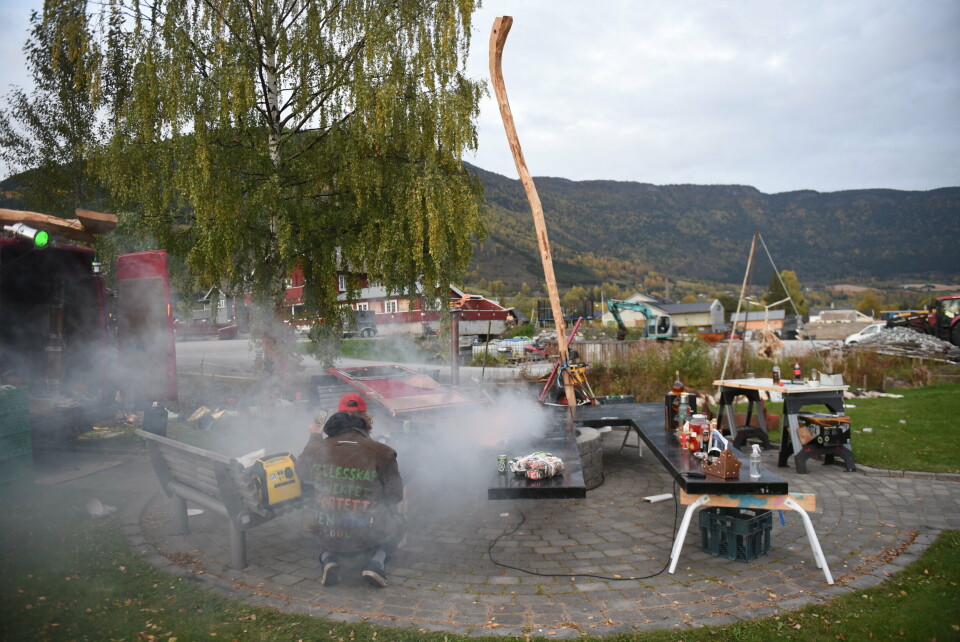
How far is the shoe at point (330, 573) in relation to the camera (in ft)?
12.1

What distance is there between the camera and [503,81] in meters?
7.16

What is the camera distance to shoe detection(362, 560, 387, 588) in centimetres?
368

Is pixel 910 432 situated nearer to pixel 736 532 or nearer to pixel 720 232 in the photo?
pixel 736 532

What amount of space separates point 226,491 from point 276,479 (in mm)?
341

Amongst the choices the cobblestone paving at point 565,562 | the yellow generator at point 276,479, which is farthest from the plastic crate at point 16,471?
the yellow generator at point 276,479

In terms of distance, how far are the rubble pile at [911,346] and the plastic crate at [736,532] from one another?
1507 cm

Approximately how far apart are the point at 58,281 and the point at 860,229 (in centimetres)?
19651

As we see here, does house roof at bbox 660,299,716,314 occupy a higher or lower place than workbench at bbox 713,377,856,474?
higher

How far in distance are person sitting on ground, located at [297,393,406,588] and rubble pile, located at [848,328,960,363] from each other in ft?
56.0

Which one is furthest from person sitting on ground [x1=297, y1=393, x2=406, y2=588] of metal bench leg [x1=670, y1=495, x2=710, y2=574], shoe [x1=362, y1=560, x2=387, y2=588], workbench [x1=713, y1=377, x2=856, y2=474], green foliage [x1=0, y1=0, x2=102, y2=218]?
green foliage [x1=0, y1=0, x2=102, y2=218]

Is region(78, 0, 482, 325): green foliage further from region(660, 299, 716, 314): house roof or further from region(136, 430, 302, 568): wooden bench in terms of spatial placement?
region(660, 299, 716, 314): house roof

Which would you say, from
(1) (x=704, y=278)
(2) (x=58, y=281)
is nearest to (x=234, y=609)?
(2) (x=58, y=281)

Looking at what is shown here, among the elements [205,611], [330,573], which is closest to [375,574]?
[330,573]

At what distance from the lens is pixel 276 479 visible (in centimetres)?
409
